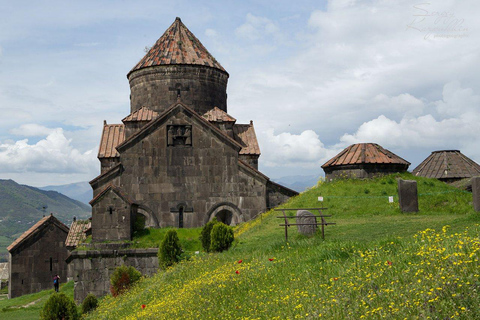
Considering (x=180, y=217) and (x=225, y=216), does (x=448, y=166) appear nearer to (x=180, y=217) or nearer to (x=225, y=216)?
(x=225, y=216)

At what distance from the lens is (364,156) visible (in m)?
21.0

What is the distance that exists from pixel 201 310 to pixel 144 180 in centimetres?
1334

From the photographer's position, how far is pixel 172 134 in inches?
846

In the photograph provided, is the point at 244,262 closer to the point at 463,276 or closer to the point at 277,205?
the point at 463,276

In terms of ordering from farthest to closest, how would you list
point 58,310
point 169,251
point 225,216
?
point 225,216
point 169,251
point 58,310

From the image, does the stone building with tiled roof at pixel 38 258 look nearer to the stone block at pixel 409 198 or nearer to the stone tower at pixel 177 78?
the stone tower at pixel 177 78

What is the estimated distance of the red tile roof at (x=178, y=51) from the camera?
1002 inches

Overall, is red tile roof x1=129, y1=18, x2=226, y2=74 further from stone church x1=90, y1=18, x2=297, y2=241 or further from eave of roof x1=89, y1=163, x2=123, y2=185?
eave of roof x1=89, y1=163, x2=123, y2=185

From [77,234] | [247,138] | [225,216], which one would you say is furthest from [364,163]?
[77,234]

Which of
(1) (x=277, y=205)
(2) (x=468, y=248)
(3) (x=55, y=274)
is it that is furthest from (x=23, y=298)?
(2) (x=468, y=248)

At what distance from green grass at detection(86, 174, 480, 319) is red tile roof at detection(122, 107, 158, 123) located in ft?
34.6

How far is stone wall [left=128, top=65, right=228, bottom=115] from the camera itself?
25234 millimetres

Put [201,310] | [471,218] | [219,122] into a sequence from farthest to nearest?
[219,122] < [471,218] < [201,310]

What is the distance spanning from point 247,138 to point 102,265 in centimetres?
1076
